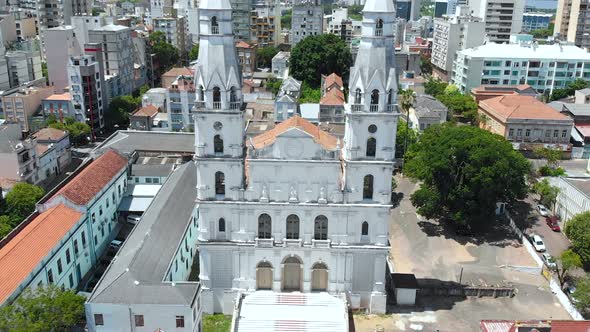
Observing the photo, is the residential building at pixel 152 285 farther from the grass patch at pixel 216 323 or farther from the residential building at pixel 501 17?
the residential building at pixel 501 17

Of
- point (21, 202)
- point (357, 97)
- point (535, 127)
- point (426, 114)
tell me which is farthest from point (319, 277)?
point (535, 127)

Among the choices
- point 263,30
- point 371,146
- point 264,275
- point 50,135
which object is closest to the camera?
point 371,146

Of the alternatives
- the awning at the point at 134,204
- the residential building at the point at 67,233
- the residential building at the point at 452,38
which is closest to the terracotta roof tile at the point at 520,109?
the residential building at the point at 452,38

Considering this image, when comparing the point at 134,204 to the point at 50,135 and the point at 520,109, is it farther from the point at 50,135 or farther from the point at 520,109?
the point at 520,109

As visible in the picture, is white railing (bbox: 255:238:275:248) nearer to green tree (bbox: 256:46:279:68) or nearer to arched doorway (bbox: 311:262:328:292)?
arched doorway (bbox: 311:262:328:292)

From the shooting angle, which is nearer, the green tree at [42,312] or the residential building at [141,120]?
the green tree at [42,312]

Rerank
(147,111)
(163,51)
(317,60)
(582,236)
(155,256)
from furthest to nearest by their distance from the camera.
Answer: (163,51) < (317,60) < (147,111) < (582,236) < (155,256)
